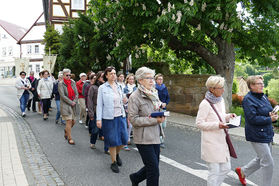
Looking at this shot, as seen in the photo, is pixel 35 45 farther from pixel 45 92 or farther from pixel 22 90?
pixel 45 92

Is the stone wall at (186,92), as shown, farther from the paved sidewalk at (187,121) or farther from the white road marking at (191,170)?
the white road marking at (191,170)

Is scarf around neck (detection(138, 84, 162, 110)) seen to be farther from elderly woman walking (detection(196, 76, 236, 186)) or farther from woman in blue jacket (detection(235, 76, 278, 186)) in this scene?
woman in blue jacket (detection(235, 76, 278, 186))

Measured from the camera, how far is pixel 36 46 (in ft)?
161

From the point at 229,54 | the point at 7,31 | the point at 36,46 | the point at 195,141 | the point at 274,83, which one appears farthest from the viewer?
the point at 7,31

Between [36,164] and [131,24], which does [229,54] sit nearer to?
[131,24]

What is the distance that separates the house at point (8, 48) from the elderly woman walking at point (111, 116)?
5409cm

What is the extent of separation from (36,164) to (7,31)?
57.9 m

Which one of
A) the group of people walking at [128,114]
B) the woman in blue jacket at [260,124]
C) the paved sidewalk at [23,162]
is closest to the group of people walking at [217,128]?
the woman in blue jacket at [260,124]

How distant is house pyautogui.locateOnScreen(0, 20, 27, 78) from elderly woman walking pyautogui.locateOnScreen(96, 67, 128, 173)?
54085 mm

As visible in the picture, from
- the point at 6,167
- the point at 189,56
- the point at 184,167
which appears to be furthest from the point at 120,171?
the point at 189,56

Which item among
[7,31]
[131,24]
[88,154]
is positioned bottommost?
[88,154]

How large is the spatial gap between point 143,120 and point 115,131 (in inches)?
63.3

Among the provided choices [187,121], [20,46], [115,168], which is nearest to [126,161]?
[115,168]

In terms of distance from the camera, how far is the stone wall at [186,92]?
40.1 feet
